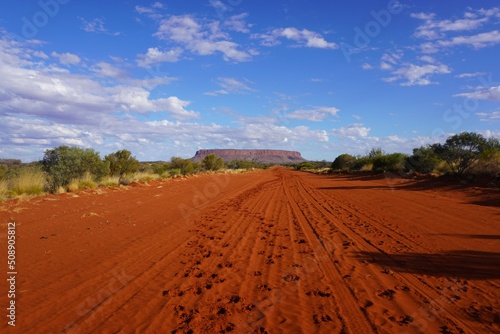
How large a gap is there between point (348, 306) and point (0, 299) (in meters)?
5.13

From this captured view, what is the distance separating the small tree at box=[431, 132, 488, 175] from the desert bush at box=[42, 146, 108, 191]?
26.3 meters

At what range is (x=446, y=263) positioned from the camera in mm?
6578

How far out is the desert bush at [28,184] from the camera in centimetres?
1653

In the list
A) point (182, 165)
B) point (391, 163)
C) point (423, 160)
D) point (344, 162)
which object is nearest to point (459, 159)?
point (423, 160)

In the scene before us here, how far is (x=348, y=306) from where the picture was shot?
15.5ft

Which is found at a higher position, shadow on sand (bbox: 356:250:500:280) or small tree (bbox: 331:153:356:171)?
small tree (bbox: 331:153:356:171)

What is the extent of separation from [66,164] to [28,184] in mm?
3625

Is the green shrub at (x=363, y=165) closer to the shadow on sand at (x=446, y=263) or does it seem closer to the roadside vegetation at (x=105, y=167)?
the roadside vegetation at (x=105, y=167)

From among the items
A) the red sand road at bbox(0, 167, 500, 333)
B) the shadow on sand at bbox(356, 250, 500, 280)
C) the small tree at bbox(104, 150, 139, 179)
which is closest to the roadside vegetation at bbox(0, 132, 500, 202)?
the small tree at bbox(104, 150, 139, 179)

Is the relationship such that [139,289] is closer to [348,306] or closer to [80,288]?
[80,288]

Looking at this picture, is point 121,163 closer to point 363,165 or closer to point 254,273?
point 254,273

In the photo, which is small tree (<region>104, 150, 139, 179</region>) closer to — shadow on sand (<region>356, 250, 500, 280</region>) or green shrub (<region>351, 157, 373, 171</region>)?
shadow on sand (<region>356, 250, 500, 280</region>)

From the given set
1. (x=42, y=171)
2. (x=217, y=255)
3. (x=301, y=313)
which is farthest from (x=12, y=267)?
(x=42, y=171)

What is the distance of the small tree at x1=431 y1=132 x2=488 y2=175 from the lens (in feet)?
79.0
